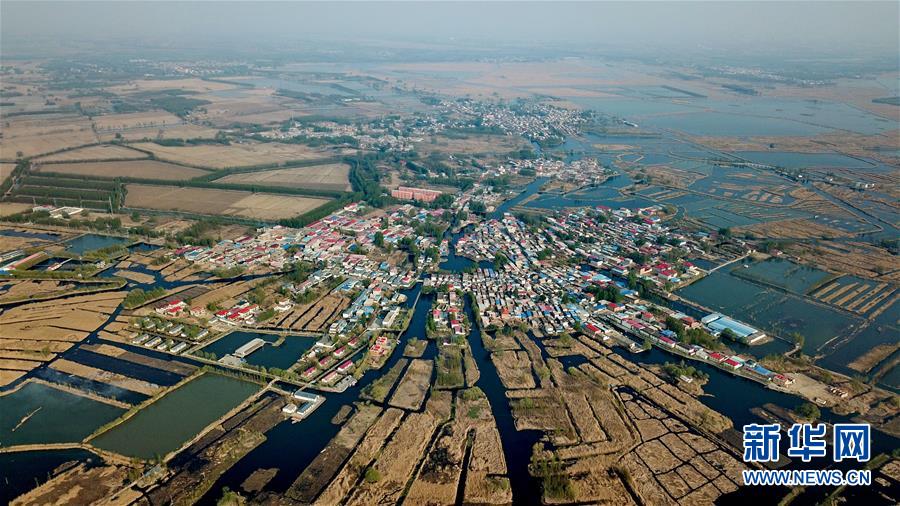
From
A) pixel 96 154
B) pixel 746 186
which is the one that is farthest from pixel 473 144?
pixel 96 154

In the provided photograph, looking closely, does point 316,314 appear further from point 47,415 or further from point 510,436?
point 510,436

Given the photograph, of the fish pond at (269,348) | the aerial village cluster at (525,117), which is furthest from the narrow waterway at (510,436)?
the aerial village cluster at (525,117)

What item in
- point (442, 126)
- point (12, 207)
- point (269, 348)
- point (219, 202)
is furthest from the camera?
point (442, 126)

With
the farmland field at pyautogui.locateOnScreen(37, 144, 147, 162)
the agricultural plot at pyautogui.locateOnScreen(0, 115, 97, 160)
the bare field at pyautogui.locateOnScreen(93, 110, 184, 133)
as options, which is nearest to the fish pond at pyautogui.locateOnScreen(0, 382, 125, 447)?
the farmland field at pyautogui.locateOnScreen(37, 144, 147, 162)

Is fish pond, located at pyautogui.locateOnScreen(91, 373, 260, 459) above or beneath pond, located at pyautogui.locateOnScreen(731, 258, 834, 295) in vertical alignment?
beneath

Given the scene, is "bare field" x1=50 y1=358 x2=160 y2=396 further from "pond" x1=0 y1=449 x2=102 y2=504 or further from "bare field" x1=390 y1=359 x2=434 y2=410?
"bare field" x1=390 y1=359 x2=434 y2=410
